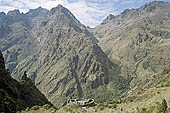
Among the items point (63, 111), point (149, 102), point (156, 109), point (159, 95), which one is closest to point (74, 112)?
point (63, 111)

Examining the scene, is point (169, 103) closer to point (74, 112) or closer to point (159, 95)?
point (159, 95)

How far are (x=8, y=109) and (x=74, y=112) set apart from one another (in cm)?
3769

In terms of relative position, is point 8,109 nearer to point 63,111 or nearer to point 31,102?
point 63,111

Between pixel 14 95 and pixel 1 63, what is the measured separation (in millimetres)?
25947

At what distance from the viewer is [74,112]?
48.7 m

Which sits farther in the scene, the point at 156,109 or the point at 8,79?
the point at 8,79

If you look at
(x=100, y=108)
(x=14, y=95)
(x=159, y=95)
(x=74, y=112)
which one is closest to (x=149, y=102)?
(x=159, y=95)

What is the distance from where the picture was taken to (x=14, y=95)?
108m

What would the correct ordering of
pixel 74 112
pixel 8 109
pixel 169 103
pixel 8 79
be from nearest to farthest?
pixel 74 112 < pixel 169 103 < pixel 8 109 < pixel 8 79

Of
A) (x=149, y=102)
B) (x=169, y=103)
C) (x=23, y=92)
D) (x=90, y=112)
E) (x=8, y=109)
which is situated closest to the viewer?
(x=90, y=112)

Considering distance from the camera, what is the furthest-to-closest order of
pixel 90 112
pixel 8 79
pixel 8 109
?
pixel 8 79 → pixel 8 109 → pixel 90 112

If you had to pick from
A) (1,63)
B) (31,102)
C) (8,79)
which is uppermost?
(1,63)

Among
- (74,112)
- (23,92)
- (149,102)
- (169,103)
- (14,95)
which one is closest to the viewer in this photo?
(74,112)

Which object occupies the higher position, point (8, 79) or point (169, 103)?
point (8, 79)
